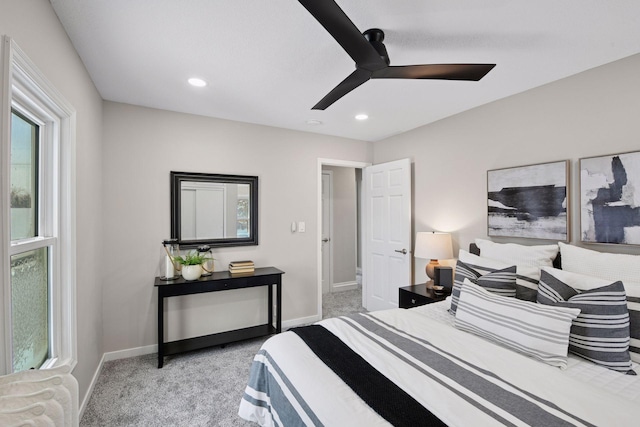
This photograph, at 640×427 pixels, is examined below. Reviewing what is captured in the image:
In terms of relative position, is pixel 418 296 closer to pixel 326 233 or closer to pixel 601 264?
pixel 601 264

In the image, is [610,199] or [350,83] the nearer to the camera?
[350,83]

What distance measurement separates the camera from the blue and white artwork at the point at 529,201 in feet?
7.74

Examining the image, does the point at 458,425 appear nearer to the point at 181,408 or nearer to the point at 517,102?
the point at 181,408

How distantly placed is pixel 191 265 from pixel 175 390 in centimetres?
105

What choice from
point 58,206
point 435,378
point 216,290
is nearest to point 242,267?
point 216,290

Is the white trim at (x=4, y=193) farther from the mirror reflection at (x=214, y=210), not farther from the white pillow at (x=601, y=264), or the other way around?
the white pillow at (x=601, y=264)

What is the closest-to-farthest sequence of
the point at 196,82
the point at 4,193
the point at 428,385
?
1. the point at 4,193
2. the point at 428,385
3. the point at 196,82

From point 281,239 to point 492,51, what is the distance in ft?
8.88

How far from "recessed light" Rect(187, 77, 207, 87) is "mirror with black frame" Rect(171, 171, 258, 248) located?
1004mm

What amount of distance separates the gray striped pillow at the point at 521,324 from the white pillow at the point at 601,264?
0.54m

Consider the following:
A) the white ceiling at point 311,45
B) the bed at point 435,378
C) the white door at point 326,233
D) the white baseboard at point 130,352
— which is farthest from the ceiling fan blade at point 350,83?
the white door at point 326,233

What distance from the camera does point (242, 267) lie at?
3223 mm

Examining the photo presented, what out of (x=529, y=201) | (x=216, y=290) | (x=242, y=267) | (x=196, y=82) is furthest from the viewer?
(x=242, y=267)

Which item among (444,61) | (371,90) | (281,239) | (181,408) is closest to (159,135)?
(281,239)
